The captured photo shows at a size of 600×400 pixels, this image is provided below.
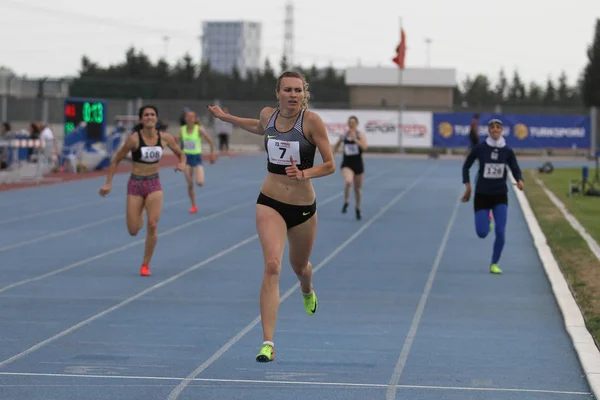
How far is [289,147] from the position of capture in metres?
7.78

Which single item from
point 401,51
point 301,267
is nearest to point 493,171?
point 301,267

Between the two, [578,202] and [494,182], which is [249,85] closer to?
[578,202]

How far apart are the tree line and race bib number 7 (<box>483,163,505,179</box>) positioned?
4220 cm

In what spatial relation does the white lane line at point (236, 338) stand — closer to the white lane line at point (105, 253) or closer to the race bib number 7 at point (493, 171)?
the race bib number 7 at point (493, 171)

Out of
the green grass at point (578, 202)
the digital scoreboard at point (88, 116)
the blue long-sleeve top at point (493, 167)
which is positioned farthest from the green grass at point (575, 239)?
the digital scoreboard at point (88, 116)

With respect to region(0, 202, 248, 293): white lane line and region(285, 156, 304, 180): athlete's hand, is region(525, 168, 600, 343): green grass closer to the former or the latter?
region(285, 156, 304, 180): athlete's hand

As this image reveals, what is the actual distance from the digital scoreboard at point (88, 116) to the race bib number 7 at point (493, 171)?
22692 mm

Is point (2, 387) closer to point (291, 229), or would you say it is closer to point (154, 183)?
point (291, 229)

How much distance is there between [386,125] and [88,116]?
19.7m

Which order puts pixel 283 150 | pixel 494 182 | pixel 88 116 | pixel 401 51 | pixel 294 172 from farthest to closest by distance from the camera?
pixel 401 51 → pixel 88 116 → pixel 494 182 → pixel 283 150 → pixel 294 172

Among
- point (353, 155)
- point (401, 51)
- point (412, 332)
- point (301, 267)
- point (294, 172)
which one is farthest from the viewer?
point (401, 51)

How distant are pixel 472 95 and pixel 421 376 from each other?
92408mm

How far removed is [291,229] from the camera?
8109 mm

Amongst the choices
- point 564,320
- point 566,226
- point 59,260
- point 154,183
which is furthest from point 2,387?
point 566,226
